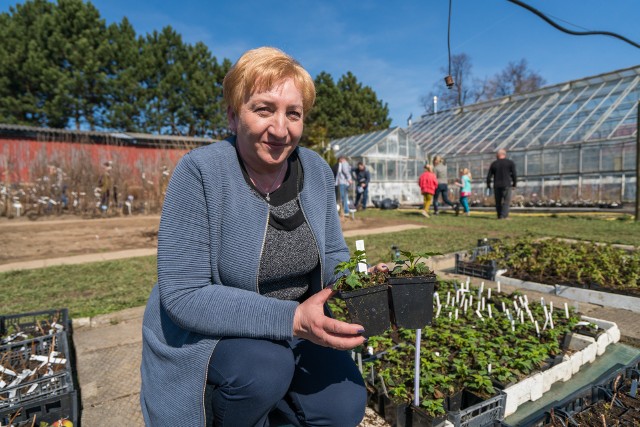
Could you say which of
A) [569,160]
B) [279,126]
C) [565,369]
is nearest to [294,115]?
[279,126]

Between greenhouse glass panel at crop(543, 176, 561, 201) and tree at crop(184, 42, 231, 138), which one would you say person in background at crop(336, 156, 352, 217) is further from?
tree at crop(184, 42, 231, 138)

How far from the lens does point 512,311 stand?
9.81ft

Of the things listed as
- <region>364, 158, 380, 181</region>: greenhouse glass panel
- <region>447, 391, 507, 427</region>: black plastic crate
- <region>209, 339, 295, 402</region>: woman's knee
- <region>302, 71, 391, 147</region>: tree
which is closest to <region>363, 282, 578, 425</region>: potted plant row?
<region>447, 391, 507, 427</region>: black plastic crate

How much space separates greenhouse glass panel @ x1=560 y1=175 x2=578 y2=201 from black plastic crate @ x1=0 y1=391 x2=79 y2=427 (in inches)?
692

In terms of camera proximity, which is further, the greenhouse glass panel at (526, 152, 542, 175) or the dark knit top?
the greenhouse glass panel at (526, 152, 542, 175)

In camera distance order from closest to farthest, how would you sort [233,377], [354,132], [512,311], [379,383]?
1. [233,377]
2. [379,383]
3. [512,311]
4. [354,132]

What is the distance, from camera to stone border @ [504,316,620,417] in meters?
1.89

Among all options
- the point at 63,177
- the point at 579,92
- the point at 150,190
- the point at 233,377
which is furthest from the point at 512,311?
the point at 579,92

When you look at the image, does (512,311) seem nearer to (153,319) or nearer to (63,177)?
(153,319)

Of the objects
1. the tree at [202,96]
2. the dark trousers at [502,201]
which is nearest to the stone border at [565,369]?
the dark trousers at [502,201]

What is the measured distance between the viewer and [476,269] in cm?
424

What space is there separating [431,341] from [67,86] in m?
25.6

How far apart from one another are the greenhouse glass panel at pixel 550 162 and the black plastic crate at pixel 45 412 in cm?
1777

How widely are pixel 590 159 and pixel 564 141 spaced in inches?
46.4
